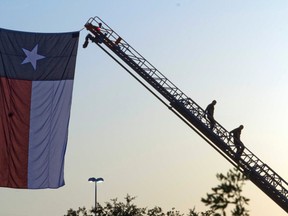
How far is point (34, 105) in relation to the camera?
39.2 meters

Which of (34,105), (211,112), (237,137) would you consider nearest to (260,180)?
(237,137)

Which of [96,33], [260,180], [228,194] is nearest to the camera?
[228,194]

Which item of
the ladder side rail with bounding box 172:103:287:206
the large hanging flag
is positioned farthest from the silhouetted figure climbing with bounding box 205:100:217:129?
the large hanging flag

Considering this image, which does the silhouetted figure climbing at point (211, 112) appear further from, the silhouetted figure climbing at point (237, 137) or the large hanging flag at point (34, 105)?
the large hanging flag at point (34, 105)

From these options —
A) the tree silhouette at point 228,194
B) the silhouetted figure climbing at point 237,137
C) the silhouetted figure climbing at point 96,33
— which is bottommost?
the tree silhouette at point 228,194

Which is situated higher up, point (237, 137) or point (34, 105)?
point (34, 105)

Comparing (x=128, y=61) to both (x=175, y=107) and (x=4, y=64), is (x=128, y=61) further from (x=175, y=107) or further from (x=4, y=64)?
(x=4, y=64)

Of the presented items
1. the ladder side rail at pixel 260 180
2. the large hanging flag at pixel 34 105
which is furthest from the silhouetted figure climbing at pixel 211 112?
the large hanging flag at pixel 34 105

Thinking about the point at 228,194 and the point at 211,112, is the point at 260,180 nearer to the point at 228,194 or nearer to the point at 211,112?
the point at 211,112

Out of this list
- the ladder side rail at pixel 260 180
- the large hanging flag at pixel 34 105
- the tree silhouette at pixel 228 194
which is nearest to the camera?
the tree silhouette at pixel 228 194

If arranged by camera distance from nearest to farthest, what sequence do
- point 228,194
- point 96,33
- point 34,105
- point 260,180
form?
1. point 228,194
2. point 34,105
3. point 260,180
4. point 96,33

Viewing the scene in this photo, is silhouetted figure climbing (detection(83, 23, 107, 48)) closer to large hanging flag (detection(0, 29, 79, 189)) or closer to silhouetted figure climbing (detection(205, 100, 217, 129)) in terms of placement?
large hanging flag (detection(0, 29, 79, 189))

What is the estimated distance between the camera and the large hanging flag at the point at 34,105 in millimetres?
37344

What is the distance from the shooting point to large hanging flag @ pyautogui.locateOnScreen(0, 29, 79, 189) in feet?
123
